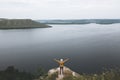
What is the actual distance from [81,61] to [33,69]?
1846 cm

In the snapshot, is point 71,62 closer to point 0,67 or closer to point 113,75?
point 0,67

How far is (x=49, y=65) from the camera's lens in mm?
62375

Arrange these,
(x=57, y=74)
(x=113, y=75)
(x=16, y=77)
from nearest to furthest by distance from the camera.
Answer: (x=113, y=75)
(x=57, y=74)
(x=16, y=77)

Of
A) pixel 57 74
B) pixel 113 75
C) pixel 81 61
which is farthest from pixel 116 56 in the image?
pixel 113 75

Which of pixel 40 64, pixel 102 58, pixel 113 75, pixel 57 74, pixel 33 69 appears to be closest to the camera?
pixel 113 75

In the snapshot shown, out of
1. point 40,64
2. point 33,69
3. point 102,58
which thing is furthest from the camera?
point 102,58

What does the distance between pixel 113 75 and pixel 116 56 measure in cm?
6779

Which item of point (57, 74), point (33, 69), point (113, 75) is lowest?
point (33, 69)

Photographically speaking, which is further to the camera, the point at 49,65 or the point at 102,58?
the point at 102,58

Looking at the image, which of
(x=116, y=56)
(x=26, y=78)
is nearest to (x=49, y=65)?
(x=26, y=78)

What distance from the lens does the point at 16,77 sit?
45.9m

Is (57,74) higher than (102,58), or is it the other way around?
(57,74)

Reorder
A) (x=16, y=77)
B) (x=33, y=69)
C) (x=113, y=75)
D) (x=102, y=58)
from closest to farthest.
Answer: (x=113, y=75) < (x=16, y=77) < (x=33, y=69) < (x=102, y=58)

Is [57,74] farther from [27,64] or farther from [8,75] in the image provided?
[27,64]
